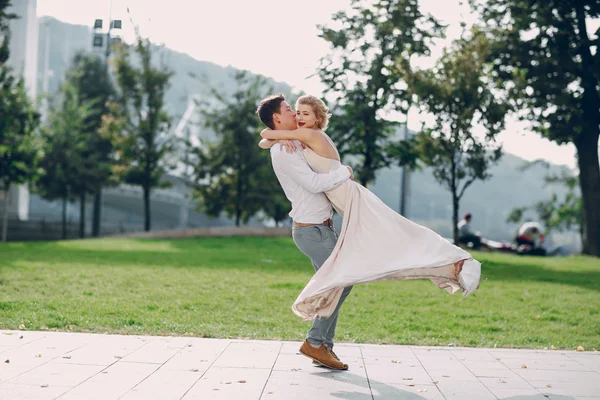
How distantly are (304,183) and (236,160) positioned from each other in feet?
98.4

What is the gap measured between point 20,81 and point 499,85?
19087 mm

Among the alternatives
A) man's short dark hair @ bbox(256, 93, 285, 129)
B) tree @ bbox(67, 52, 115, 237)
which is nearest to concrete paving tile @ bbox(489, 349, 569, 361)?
man's short dark hair @ bbox(256, 93, 285, 129)

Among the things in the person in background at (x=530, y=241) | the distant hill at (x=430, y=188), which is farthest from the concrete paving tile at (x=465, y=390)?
the distant hill at (x=430, y=188)

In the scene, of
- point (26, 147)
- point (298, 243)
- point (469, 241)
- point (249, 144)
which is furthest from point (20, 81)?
point (298, 243)

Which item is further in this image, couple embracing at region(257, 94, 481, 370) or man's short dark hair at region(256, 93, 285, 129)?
man's short dark hair at region(256, 93, 285, 129)

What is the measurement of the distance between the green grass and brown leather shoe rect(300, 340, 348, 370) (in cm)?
194

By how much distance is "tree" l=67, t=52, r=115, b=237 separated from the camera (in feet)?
123

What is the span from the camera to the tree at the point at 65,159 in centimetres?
3678

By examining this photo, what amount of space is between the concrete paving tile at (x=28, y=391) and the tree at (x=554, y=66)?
67.8 ft

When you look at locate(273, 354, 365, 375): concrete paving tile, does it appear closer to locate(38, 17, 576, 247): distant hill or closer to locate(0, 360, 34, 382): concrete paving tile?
locate(0, 360, 34, 382): concrete paving tile

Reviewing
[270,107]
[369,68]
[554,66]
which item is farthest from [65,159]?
[270,107]

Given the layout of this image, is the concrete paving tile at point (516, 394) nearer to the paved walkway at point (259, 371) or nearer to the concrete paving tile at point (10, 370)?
the paved walkway at point (259, 371)

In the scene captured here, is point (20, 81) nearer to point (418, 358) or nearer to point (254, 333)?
point (254, 333)

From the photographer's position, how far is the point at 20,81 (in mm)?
31047
